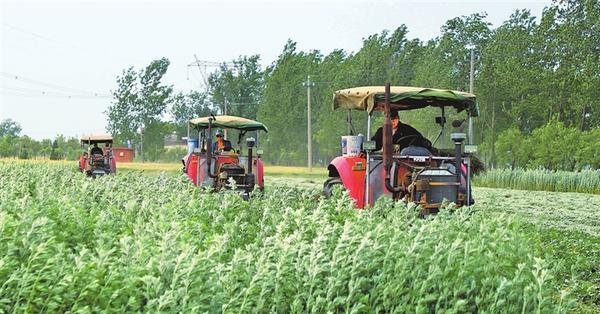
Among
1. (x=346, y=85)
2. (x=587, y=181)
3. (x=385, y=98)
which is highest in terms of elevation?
(x=346, y=85)

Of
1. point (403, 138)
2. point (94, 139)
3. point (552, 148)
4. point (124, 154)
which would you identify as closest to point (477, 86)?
point (552, 148)

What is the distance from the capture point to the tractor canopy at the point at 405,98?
10.8 metres

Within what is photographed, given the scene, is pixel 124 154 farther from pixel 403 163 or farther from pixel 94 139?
pixel 403 163

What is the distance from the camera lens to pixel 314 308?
11.9 ft

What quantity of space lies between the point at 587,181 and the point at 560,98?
38.4ft

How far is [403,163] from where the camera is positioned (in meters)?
10.6

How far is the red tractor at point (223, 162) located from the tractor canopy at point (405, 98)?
17.0 feet

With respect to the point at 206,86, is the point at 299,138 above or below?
below

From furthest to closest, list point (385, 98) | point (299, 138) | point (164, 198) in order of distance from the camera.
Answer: point (299, 138) < point (385, 98) < point (164, 198)

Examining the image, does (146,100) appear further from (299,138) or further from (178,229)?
(178,229)

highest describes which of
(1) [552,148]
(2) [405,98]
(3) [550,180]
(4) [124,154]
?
(2) [405,98]

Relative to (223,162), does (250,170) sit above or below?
below

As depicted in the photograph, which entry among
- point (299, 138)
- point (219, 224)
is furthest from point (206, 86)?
point (219, 224)

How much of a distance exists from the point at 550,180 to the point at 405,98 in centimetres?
1931
